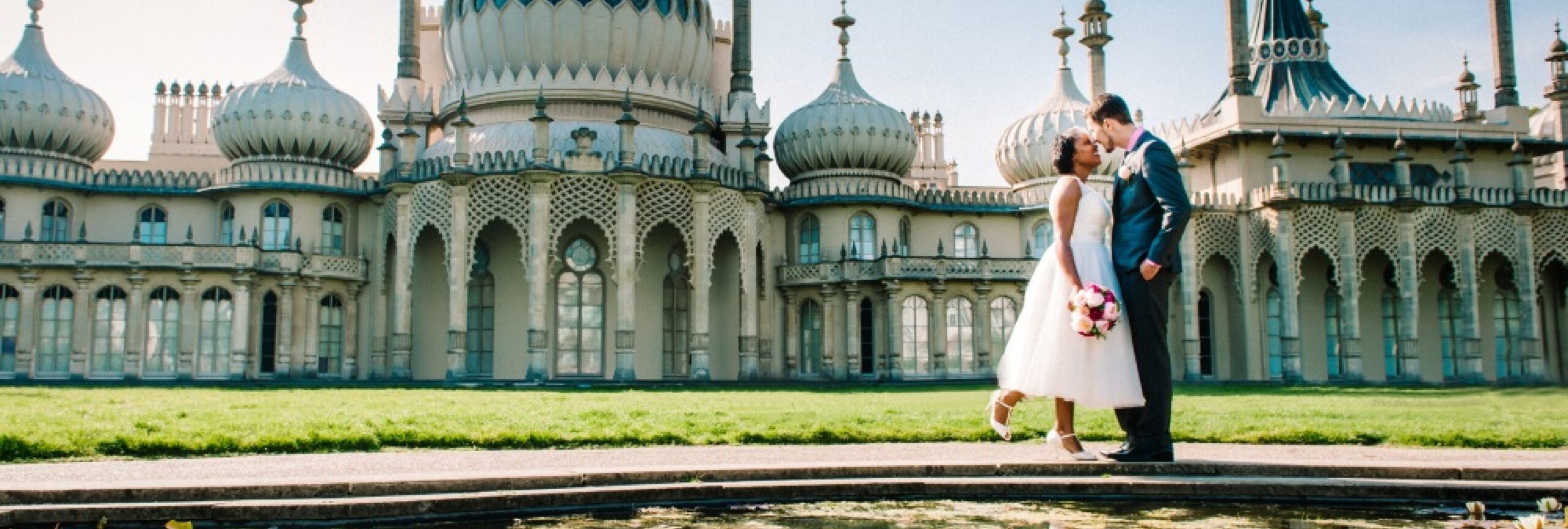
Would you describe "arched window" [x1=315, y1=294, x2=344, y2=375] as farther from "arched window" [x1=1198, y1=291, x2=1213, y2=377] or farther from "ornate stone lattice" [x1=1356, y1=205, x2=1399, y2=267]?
"ornate stone lattice" [x1=1356, y1=205, x2=1399, y2=267]

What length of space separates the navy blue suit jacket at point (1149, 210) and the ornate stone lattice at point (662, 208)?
22975 millimetres

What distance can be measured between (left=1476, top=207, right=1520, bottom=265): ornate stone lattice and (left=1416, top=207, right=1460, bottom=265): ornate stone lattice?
2.19ft

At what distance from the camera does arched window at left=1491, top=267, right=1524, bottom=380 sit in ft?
118

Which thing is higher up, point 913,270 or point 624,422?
point 913,270

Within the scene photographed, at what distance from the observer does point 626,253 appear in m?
29.8

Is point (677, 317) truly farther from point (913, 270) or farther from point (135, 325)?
point (135, 325)

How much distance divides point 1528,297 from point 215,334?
3443cm

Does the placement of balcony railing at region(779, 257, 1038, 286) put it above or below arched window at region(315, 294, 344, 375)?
above

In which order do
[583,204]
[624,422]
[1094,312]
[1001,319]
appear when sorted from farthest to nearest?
[1001,319], [583,204], [624,422], [1094,312]

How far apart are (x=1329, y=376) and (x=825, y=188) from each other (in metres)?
14.9

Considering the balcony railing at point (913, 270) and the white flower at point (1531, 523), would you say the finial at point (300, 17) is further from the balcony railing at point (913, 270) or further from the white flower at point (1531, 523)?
the white flower at point (1531, 523)

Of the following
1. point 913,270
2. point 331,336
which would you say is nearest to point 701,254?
point 913,270

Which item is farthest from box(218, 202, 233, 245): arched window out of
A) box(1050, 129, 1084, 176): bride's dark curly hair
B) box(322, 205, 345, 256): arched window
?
box(1050, 129, 1084, 176): bride's dark curly hair

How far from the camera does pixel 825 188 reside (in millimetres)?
35344
